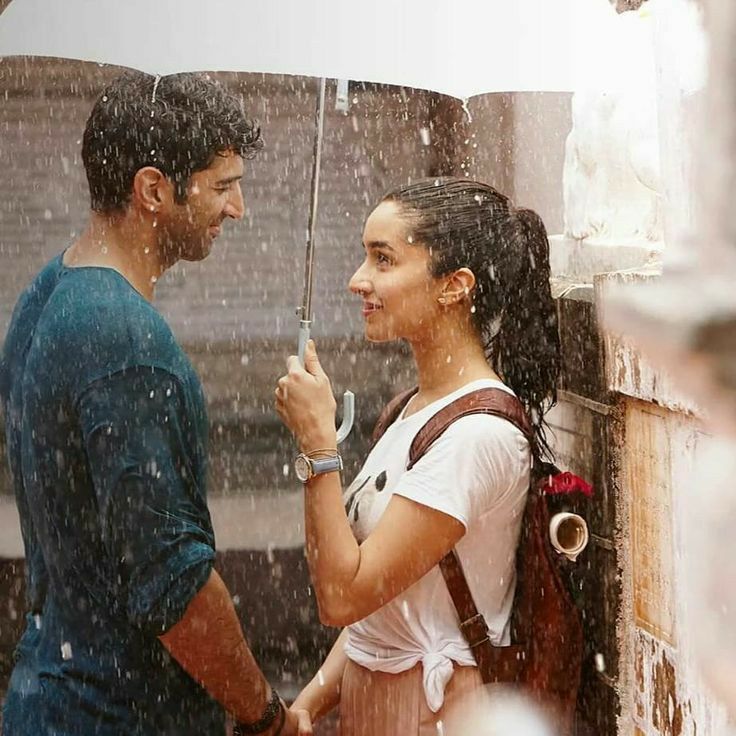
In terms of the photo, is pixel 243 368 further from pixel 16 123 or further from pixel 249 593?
pixel 16 123

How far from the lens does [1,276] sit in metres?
2.23

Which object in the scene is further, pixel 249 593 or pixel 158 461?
pixel 249 593

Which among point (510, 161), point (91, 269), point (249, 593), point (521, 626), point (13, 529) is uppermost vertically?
point (510, 161)

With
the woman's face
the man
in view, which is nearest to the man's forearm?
the man

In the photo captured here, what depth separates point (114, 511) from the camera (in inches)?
39.4

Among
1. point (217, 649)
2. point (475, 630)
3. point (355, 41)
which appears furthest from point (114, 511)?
point (355, 41)

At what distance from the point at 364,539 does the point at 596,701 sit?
343 millimetres

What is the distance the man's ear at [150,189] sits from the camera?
1.11 meters

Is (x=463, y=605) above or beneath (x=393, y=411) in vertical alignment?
beneath

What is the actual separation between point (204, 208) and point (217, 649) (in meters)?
0.48

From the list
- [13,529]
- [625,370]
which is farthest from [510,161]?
[13,529]

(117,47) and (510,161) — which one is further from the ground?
(117,47)

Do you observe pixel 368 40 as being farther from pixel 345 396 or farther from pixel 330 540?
pixel 330 540

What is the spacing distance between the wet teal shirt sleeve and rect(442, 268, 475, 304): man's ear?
0.98ft
